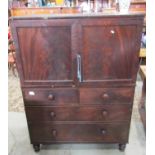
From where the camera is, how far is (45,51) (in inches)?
52.9

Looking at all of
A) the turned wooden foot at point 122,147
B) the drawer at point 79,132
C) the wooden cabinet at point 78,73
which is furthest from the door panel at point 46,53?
the turned wooden foot at point 122,147

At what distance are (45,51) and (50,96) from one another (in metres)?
0.37

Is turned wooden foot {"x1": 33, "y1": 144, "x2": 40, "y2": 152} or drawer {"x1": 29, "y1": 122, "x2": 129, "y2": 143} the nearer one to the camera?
drawer {"x1": 29, "y1": 122, "x2": 129, "y2": 143}

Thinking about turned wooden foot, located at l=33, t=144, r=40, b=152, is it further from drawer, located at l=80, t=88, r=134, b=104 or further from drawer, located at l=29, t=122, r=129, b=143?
drawer, located at l=80, t=88, r=134, b=104

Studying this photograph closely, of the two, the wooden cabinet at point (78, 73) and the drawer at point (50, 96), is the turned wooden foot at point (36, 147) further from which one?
the drawer at point (50, 96)

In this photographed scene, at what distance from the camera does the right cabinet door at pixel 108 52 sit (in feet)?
4.17

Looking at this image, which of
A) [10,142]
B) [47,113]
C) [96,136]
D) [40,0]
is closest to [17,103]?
[10,142]

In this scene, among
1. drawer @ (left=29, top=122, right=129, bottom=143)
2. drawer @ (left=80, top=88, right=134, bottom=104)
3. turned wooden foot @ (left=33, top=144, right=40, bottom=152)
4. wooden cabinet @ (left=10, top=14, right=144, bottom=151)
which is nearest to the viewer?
wooden cabinet @ (left=10, top=14, right=144, bottom=151)

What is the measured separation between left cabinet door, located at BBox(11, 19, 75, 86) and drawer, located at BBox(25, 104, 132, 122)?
0.25m

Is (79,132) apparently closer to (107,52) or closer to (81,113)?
(81,113)

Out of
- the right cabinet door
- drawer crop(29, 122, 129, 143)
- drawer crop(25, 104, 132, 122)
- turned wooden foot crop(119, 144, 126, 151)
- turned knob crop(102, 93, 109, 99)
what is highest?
the right cabinet door

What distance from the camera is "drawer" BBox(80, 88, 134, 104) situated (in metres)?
1.47

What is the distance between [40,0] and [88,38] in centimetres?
295

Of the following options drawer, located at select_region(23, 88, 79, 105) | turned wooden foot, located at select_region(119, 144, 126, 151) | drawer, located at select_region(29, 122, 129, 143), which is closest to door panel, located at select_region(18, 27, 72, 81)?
drawer, located at select_region(23, 88, 79, 105)
